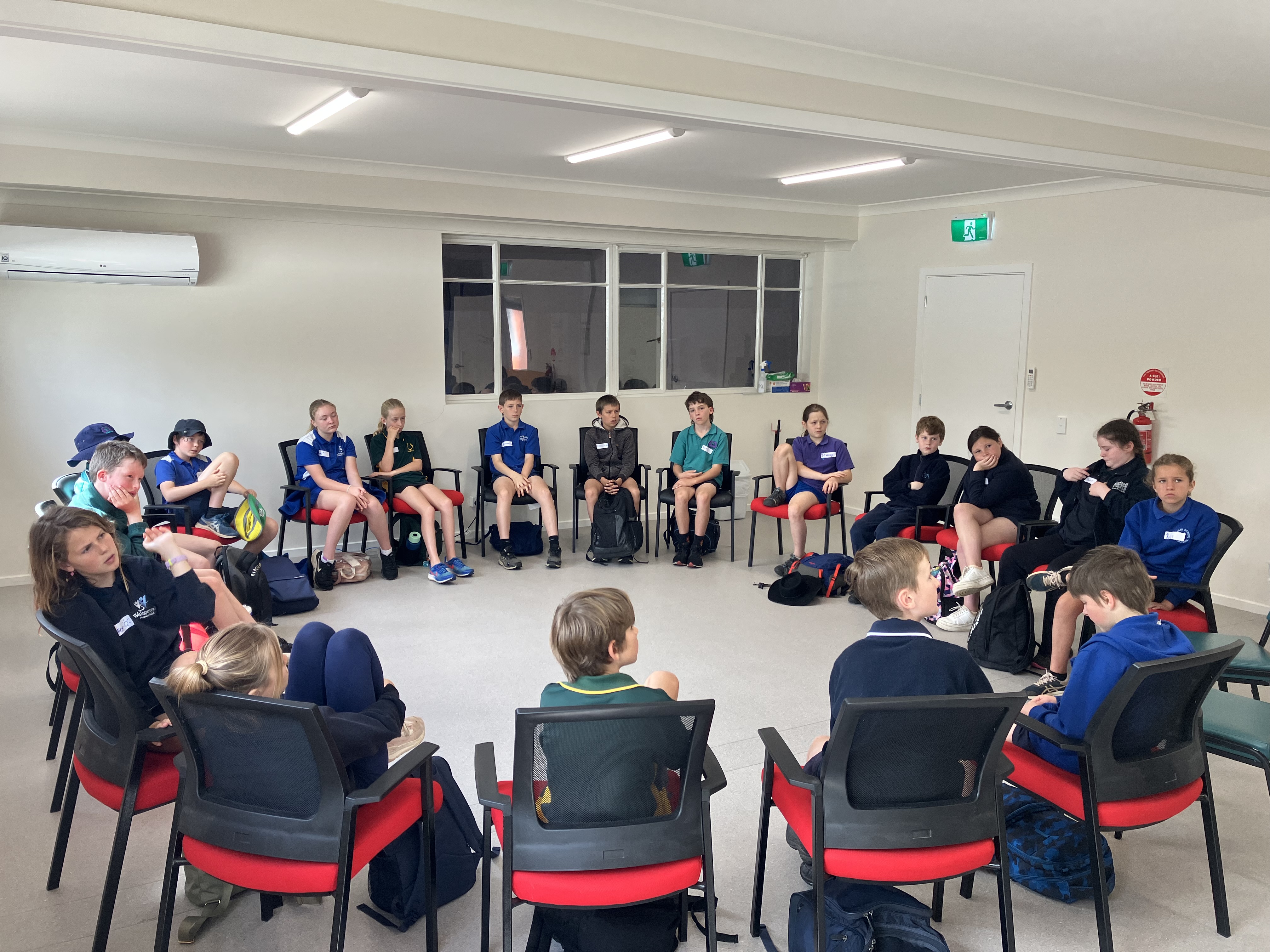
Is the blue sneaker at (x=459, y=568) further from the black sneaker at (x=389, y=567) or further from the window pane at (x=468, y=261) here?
the window pane at (x=468, y=261)

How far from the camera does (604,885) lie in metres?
1.90

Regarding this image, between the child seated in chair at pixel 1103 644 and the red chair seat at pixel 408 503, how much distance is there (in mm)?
4468

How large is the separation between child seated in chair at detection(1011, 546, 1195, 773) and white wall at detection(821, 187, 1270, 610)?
3.60 meters

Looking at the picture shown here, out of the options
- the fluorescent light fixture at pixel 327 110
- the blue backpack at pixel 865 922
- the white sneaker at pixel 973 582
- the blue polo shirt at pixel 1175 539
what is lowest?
the blue backpack at pixel 865 922

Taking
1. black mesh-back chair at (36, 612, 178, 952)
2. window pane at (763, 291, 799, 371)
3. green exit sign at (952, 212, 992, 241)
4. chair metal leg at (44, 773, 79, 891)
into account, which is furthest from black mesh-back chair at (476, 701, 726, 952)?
window pane at (763, 291, 799, 371)

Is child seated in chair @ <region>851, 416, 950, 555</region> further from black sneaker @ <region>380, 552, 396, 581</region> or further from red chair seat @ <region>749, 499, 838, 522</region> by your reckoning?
black sneaker @ <region>380, 552, 396, 581</region>

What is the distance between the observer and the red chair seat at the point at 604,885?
188cm

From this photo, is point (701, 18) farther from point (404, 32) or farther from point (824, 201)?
point (824, 201)

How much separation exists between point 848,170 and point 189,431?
177 inches

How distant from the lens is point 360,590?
5.69 metres

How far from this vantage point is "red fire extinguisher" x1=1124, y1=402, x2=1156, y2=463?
5719 millimetres

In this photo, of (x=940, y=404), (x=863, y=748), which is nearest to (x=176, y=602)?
(x=863, y=748)

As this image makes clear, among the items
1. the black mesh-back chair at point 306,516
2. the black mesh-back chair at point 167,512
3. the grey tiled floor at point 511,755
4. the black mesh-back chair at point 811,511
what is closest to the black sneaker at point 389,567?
the grey tiled floor at point 511,755

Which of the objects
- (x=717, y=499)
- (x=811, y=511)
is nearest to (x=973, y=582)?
(x=811, y=511)
